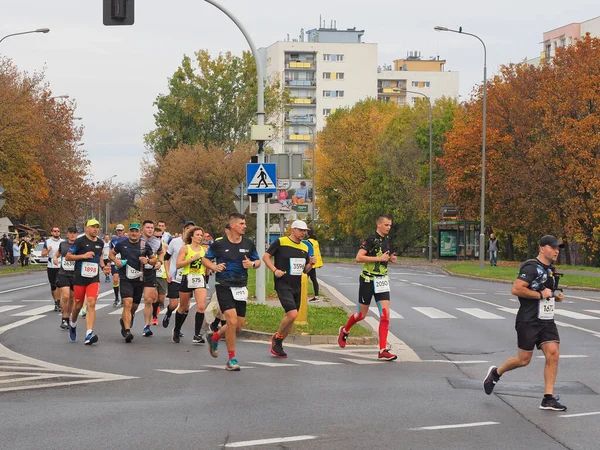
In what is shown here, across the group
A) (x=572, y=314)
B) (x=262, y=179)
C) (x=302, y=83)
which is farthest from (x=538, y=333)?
(x=302, y=83)

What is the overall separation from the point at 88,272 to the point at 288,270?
130 inches

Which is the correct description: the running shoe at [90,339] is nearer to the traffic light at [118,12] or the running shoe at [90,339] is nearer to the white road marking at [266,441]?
the traffic light at [118,12]

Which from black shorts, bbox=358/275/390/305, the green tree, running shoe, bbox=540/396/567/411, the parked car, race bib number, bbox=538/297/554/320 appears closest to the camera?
running shoe, bbox=540/396/567/411

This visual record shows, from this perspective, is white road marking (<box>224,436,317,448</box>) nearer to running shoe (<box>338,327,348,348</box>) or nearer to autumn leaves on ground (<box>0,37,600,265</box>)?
running shoe (<box>338,327,348,348</box>)

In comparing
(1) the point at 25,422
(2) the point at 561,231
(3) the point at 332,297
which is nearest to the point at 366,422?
(1) the point at 25,422

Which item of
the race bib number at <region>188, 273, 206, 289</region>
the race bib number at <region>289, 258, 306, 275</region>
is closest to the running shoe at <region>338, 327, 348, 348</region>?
the race bib number at <region>289, 258, 306, 275</region>

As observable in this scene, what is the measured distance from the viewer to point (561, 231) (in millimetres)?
54781

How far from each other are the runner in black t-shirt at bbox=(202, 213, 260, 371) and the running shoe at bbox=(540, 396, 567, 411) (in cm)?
427

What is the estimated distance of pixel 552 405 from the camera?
9.76 metres

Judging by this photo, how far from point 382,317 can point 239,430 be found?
19.1 ft

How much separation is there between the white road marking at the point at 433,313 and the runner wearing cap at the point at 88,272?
828cm

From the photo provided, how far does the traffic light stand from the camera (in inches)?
667

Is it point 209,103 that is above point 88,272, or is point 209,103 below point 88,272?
above

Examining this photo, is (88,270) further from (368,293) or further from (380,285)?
(380,285)
